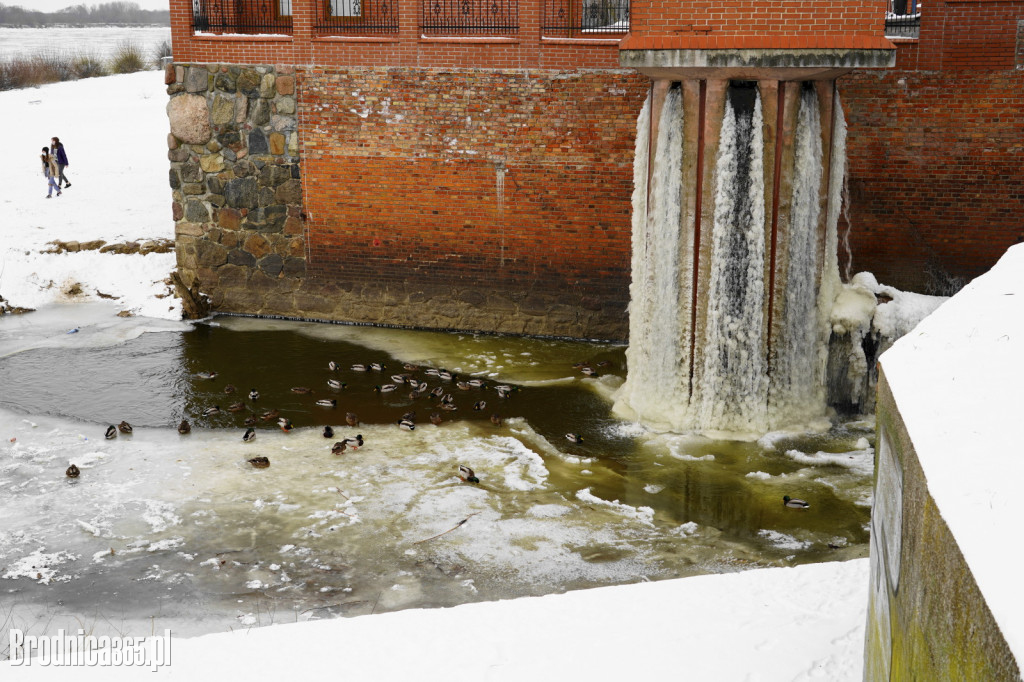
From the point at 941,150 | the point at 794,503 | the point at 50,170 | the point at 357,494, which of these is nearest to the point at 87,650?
the point at 357,494

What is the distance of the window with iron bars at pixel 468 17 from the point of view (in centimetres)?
1430

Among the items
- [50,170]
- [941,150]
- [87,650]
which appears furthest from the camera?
[50,170]

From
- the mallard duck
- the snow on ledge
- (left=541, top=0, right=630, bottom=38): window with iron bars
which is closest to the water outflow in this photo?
the mallard duck

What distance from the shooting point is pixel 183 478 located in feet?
31.5

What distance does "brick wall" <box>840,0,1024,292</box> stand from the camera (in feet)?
40.5

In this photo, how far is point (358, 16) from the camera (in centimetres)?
1584

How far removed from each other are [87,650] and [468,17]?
10.8m

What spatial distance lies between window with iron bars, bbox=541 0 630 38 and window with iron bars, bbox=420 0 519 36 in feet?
1.90

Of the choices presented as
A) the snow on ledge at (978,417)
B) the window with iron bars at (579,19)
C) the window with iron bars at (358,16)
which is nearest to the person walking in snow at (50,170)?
the window with iron bars at (358,16)

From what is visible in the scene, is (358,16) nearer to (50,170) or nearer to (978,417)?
(50,170)

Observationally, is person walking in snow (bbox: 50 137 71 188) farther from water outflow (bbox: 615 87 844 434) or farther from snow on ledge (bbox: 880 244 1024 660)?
snow on ledge (bbox: 880 244 1024 660)

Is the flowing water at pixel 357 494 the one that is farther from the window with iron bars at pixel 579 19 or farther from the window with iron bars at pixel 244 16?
the window with iron bars at pixel 244 16

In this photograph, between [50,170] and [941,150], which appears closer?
[941,150]

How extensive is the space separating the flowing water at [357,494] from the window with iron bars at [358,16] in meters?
5.45
